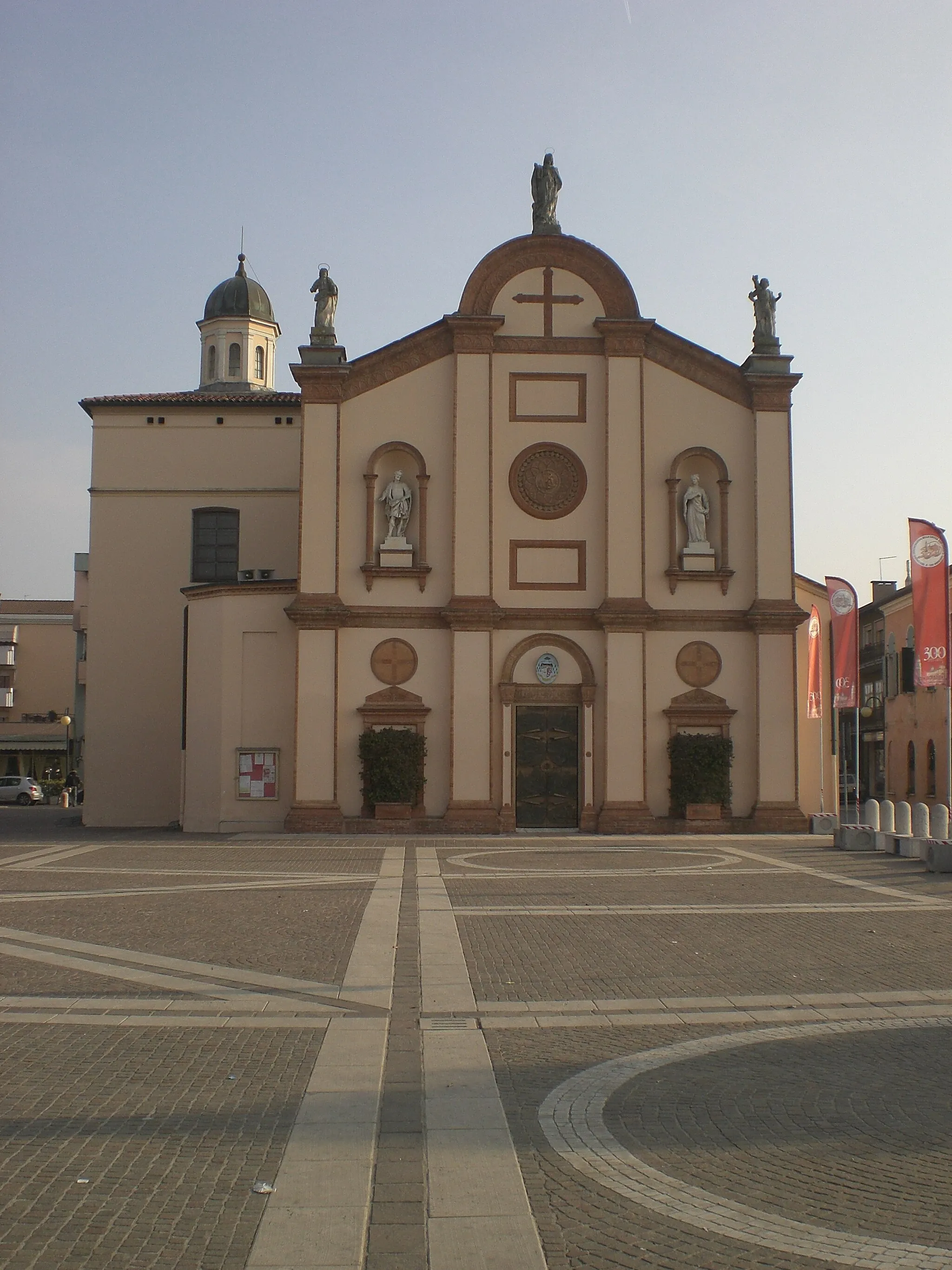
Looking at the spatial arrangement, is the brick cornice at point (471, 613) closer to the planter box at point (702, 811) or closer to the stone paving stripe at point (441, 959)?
the planter box at point (702, 811)

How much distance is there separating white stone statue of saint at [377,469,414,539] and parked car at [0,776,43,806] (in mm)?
40114

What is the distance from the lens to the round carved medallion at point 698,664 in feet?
98.5

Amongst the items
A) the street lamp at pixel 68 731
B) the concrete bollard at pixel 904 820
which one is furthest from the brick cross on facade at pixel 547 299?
the street lamp at pixel 68 731

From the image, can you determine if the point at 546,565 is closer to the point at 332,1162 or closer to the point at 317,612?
the point at 317,612

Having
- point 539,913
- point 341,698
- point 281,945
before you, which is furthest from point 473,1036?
point 341,698

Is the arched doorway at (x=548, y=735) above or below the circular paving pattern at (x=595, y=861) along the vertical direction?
above

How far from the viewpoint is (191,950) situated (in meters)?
12.3

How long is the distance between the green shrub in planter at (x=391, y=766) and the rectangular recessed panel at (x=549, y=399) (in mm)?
8141

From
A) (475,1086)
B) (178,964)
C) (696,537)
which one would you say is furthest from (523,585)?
(475,1086)

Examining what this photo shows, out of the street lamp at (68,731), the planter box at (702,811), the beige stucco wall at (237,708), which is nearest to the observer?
the planter box at (702,811)

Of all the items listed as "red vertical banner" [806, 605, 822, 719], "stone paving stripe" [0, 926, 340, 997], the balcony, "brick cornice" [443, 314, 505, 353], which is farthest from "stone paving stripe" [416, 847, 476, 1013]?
the balcony

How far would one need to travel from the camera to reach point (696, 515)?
99.3 ft

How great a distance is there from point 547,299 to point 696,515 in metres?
6.33

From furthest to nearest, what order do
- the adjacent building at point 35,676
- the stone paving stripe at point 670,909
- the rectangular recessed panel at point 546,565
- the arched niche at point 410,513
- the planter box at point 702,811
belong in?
the adjacent building at point 35,676, the rectangular recessed panel at point 546,565, the arched niche at point 410,513, the planter box at point 702,811, the stone paving stripe at point 670,909
